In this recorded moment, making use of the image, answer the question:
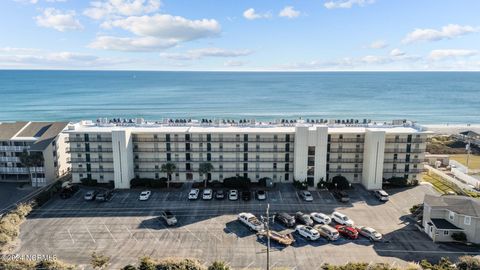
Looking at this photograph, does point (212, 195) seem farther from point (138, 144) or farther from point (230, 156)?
point (138, 144)

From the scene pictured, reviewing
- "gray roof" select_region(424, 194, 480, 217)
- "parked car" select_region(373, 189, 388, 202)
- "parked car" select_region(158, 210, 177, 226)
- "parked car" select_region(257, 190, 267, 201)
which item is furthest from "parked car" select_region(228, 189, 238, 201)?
"gray roof" select_region(424, 194, 480, 217)

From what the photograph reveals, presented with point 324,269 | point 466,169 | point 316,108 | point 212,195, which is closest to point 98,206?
point 212,195

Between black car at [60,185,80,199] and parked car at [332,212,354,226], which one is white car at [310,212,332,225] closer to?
parked car at [332,212,354,226]

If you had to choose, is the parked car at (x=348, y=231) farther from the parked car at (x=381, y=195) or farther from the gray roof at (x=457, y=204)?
the parked car at (x=381, y=195)

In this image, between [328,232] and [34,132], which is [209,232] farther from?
[34,132]

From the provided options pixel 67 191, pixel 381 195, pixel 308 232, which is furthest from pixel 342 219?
pixel 67 191

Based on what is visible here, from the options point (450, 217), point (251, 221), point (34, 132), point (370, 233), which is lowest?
point (370, 233)

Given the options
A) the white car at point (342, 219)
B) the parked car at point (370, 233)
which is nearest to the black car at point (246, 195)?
the white car at point (342, 219)
